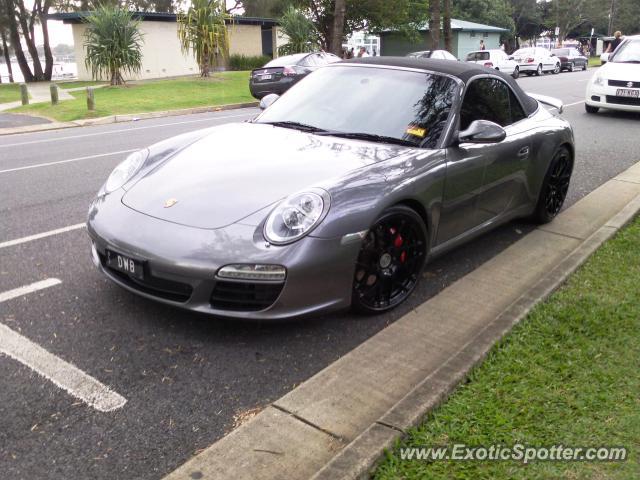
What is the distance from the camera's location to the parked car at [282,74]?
1738cm

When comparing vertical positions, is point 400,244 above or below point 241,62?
below

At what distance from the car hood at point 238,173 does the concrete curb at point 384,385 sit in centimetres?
95

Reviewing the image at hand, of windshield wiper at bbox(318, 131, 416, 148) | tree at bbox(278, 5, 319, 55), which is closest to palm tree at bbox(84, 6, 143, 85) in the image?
tree at bbox(278, 5, 319, 55)

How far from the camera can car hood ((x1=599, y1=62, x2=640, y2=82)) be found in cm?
1250

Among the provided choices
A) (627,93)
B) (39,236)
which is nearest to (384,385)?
(39,236)

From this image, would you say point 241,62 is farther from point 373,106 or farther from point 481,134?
point 481,134

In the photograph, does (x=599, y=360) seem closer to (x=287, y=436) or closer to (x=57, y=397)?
(x=287, y=436)

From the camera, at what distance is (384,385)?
294cm

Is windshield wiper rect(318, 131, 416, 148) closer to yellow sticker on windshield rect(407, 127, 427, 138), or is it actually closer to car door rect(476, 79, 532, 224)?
yellow sticker on windshield rect(407, 127, 427, 138)

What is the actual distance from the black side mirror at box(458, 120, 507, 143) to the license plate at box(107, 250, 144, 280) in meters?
2.20

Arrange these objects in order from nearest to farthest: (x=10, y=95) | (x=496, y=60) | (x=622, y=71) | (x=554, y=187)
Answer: (x=554, y=187) → (x=622, y=71) → (x=10, y=95) → (x=496, y=60)

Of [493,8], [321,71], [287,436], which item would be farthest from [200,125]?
[493,8]

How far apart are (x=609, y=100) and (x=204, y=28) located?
1478cm

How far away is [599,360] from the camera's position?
3.15 m
